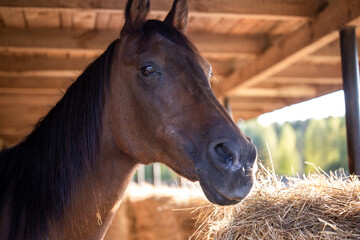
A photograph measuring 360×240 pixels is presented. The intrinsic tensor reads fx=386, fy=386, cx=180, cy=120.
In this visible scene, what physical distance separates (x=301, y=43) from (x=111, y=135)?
284cm

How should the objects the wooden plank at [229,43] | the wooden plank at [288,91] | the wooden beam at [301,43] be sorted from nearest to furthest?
the wooden beam at [301,43] < the wooden plank at [229,43] < the wooden plank at [288,91]

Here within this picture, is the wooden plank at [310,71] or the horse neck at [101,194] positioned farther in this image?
the wooden plank at [310,71]

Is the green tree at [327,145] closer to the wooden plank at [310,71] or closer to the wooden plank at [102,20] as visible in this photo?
the wooden plank at [310,71]

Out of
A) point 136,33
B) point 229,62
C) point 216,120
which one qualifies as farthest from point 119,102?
point 229,62

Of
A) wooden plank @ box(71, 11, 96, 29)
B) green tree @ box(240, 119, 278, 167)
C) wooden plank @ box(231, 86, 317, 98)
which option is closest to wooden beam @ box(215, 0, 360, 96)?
wooden plank @ box(231, 86, 317, 98)

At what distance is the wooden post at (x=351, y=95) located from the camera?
10.8 ft

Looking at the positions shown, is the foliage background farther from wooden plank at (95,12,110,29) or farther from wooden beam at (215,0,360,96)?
wooden plank at (95,12,110,29)

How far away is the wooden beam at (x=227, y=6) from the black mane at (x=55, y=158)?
1294 millimetres

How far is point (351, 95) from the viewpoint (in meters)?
3.35

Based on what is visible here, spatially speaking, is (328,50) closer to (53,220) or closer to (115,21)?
(115,21)

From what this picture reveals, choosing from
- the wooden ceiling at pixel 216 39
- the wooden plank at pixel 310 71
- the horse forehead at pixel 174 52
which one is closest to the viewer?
the horse forehead at pixel 174 52

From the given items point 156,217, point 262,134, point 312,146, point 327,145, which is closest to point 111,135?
point 156,217

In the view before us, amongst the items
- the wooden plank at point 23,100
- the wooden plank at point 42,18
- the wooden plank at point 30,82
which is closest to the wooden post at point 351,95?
the wooden plank at point 42,18

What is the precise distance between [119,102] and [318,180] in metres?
1.38
